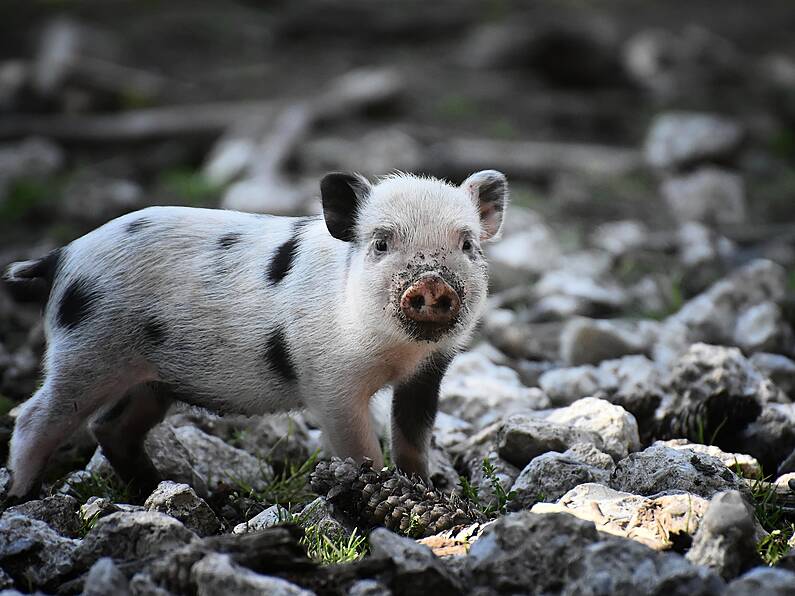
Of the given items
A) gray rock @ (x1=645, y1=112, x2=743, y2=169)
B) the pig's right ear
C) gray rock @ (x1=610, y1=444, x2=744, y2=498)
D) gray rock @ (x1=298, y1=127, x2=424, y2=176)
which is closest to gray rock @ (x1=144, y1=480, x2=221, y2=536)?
the pig's right ear

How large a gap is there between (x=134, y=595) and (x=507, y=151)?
338 inches

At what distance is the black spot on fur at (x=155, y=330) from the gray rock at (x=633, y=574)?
233 centimetres

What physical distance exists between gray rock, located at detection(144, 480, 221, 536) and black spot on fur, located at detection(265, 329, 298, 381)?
0.73 m

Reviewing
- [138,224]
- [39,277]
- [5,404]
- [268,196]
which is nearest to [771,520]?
[138,224]

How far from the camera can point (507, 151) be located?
1113cm

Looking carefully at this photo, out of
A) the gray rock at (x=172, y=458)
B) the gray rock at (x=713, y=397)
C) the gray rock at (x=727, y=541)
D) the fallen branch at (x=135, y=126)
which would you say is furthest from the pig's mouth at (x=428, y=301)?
the fallen branch at (x=135, y=126)

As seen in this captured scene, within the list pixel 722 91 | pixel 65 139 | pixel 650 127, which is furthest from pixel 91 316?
pixel 722 91

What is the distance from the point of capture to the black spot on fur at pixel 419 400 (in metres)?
4.75

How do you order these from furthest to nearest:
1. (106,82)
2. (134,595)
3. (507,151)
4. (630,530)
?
(106,82) < (507,151) < (630,530) < (134,595)

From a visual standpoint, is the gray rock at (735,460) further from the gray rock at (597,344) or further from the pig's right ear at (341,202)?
the gray rock at (597,344)

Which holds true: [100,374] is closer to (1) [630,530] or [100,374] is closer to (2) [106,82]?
(1) [630,530]

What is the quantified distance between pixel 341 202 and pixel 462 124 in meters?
8.13

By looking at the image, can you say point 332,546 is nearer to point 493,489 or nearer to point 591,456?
point 493,489

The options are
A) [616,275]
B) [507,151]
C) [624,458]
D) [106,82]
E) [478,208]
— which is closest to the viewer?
[624,458]
